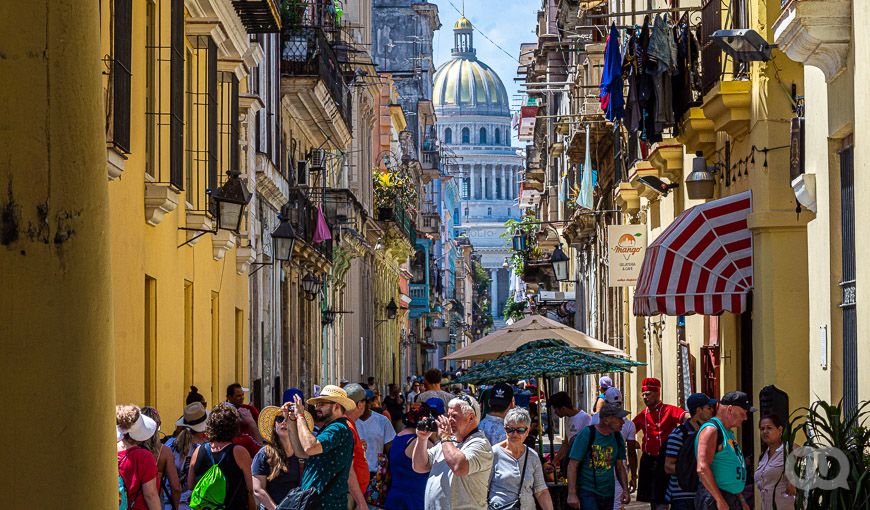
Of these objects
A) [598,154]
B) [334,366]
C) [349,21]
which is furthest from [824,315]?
[349,21]

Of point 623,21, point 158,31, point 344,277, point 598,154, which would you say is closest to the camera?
point 158,31

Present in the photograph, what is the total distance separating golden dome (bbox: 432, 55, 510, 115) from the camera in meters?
194

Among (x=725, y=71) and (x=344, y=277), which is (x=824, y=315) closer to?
(x=725, y=71)

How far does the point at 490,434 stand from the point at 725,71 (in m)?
5.14

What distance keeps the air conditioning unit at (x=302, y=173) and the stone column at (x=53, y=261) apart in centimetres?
2611

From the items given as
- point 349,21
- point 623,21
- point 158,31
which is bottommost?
point 158,31

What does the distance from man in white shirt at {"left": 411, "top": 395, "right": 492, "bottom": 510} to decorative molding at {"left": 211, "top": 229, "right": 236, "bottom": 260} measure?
355 inches

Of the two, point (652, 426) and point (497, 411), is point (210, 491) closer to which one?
point (497, 411)

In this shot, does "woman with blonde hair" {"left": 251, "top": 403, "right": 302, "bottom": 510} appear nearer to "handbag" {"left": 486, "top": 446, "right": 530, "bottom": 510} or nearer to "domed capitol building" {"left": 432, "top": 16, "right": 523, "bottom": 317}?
"handbag" {"left": 486, "top": 446, "right": 530, "bottom": 510}

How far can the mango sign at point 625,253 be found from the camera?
22719 mm

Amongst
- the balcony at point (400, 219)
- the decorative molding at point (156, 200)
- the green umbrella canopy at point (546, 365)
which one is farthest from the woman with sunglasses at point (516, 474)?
the balcony at point (400, 219)

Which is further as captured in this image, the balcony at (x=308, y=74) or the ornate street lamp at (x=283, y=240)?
the balcony at (x=308, y=74)

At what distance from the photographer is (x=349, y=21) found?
142 ft

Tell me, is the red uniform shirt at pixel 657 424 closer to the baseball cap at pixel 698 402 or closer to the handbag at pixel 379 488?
the baseball cap at pixel 698 402
